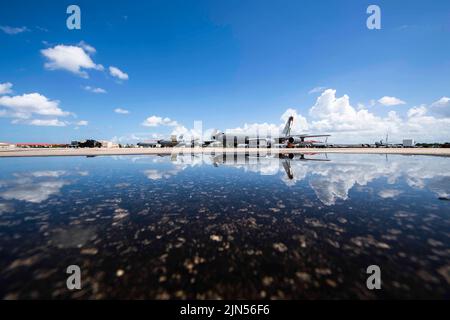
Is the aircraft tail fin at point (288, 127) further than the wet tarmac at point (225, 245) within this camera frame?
Yes

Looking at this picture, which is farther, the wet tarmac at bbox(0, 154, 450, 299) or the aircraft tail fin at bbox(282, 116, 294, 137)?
the aircraft tail fin at bbox(282, 116, 294, 137)

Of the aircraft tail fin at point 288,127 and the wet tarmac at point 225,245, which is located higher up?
the aircraft tail fin at point 288,127

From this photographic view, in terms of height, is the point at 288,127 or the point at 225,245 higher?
the point at 288,127

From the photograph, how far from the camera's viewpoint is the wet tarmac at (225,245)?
3.33 meters

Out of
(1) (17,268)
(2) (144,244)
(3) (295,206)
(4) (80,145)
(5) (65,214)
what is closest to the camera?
(1) (17,268)

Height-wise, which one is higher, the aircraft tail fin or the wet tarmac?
the aircraft tail fin

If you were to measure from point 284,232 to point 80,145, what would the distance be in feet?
398

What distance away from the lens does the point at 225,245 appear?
4715mm

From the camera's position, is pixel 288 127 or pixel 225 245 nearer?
pixel 225 245

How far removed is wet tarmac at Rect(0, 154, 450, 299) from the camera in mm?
3328

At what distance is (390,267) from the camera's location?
385 cm
